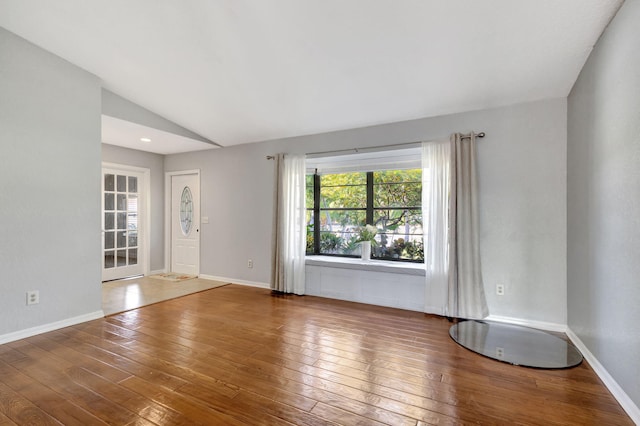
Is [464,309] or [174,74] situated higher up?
[174,74]

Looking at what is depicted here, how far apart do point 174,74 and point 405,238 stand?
3476mm

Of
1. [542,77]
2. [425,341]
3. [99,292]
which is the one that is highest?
[542,77]

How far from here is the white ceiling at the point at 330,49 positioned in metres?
2.22

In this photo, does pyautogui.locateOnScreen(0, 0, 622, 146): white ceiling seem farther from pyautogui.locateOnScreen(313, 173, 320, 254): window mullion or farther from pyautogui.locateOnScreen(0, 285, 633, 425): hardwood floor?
pyautogui.locateOnScreen(0, 285, 633, 425): hardwood floor

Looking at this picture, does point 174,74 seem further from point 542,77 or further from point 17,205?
point 542,77

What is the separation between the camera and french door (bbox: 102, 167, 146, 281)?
5.24m

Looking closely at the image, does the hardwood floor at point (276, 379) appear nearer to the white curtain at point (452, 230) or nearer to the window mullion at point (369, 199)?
the white curtain at point (452, 230)

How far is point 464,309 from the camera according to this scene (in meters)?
3.28

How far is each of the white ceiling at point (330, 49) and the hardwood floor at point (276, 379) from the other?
8.12ft

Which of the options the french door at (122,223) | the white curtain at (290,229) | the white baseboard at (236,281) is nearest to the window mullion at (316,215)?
the white curtain at (290,229)

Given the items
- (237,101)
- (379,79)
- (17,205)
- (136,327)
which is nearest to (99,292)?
(136,327)

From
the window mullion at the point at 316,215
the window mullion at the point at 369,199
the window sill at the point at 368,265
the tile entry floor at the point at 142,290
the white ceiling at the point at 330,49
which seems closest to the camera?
the white ceiling at the point at 330,49

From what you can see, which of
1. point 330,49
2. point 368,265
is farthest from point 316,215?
point 330,49

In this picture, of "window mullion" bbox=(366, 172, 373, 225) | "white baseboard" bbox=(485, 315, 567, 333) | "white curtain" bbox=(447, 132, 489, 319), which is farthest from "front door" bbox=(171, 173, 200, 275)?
"white baseboard" bbox=(485, 315, 567, 333)
